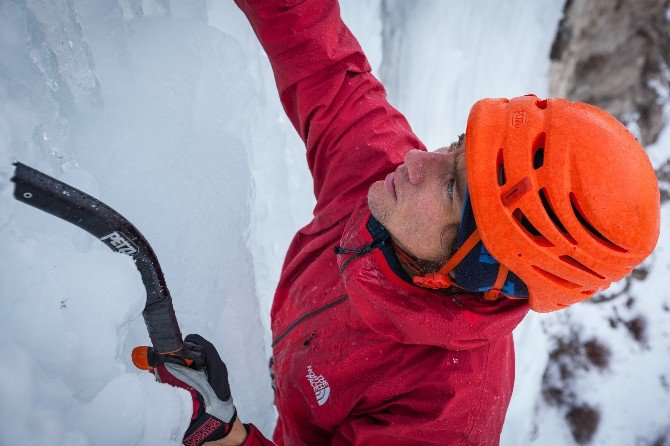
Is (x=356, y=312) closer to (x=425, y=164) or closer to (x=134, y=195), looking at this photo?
(x=425, y=164)

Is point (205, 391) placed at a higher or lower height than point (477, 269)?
lower

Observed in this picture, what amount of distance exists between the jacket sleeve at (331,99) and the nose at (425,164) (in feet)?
1.05

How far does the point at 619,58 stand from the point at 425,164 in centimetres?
527

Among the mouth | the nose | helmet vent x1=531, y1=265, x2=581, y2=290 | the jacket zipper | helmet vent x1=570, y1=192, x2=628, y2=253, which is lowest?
the jacket zipper

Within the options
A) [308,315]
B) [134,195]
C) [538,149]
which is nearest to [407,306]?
[308,315]

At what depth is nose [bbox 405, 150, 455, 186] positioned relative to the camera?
A: 1212 millimetres

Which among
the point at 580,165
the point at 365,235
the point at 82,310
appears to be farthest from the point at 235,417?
the point at 580,165

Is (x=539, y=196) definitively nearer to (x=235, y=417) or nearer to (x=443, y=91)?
(x=235, y=417)

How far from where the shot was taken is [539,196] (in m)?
1.08

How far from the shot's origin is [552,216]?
1079 millimetres

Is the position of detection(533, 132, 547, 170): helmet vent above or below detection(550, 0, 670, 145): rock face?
above

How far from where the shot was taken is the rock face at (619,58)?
458 centimetres

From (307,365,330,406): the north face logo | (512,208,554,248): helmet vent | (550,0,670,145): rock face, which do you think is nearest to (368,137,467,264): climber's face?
(512,208,554,248): helmet vent

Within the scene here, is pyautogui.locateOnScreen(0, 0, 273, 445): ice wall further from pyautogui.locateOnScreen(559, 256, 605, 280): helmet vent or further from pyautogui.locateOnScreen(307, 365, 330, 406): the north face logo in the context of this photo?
pyautogui.locateOnScreen(559, 256, 605, 280): helmet vent
